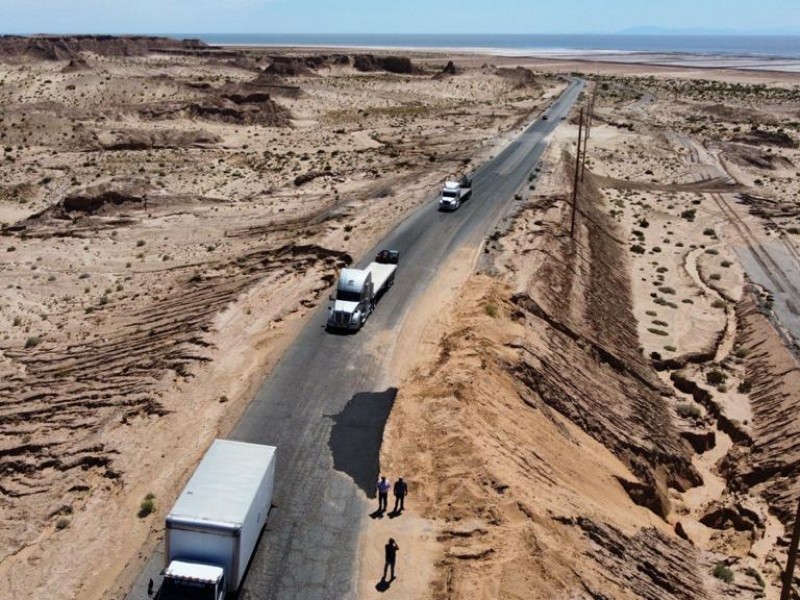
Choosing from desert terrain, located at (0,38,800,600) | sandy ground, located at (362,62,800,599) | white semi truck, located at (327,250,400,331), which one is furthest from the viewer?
white semi truck, located at (327,250,400,331)

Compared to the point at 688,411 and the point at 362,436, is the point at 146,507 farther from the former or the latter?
the point at 688,411

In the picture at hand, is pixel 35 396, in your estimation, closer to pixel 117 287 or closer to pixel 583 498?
pixel 117 287

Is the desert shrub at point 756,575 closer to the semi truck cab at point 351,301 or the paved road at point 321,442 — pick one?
the paved road at point 321,442

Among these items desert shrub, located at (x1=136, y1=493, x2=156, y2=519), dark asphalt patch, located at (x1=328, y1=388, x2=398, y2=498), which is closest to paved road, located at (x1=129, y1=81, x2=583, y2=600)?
dark asphalt patch, located at (x1=328, y1=388, x2=398, y2=498)

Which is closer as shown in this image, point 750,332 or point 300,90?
point 750,332

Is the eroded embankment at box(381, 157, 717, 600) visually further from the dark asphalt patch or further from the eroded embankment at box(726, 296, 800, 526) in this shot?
the eroded embankment at box(726, 296, 800, 526)

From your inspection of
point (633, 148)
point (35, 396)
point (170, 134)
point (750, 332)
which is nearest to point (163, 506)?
point (35, 396)

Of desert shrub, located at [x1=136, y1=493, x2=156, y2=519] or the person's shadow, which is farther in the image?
desert shrub, located at [x1=136, y1=493, x2=156, y2=519]
